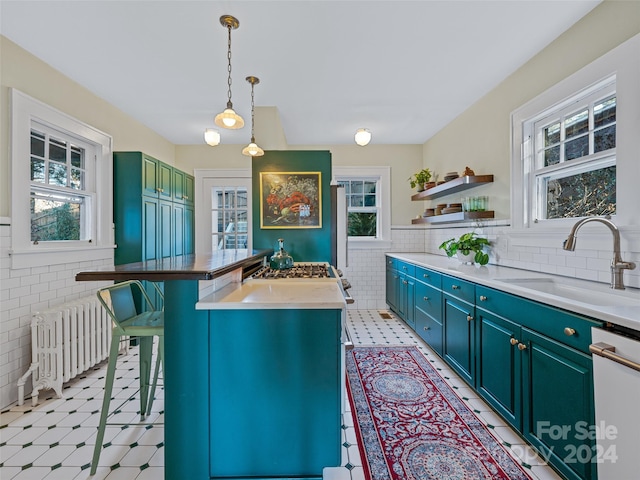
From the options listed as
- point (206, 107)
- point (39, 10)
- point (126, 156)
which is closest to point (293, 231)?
point (206, 107)

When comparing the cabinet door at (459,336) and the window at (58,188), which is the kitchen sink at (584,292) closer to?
the cabinet door at (459,336)

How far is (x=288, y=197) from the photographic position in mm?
3516

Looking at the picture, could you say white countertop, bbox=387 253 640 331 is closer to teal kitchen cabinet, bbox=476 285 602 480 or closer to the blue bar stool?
teal kitchen cabinet, bbox=476 285 602 480

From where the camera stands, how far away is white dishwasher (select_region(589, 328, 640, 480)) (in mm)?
1045

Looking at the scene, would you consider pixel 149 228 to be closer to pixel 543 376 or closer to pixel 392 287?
pixel 392 287

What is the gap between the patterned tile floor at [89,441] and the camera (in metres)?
1.60

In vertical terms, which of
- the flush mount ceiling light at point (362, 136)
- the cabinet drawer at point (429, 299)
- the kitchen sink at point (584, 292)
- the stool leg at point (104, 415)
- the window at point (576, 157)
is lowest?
the stool leg at point (104, 415)

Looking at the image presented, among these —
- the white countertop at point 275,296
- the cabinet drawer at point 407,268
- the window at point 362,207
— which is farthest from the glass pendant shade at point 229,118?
the window at point 362,207

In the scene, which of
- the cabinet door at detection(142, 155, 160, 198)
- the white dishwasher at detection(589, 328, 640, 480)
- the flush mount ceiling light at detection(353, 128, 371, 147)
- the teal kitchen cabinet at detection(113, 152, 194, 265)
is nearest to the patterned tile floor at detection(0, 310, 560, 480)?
the white dishwasher at detection(589, 328, 640, 480)

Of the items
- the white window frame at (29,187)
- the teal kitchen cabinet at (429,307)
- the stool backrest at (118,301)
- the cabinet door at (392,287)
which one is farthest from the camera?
the cabinet door at (392,287)

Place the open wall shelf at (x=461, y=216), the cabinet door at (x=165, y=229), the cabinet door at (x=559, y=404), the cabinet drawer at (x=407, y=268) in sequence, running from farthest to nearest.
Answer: the cabinet door at (x=165, y=229) < the cabinet drawer at (x=407, y=268) < the open wall shelf at (x=461, y=216) < the cabinet door at (x=559, y=404)

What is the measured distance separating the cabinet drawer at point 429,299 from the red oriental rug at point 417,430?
0.52m

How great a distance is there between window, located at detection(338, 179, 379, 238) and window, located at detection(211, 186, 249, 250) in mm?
1669

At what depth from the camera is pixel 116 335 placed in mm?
1703
